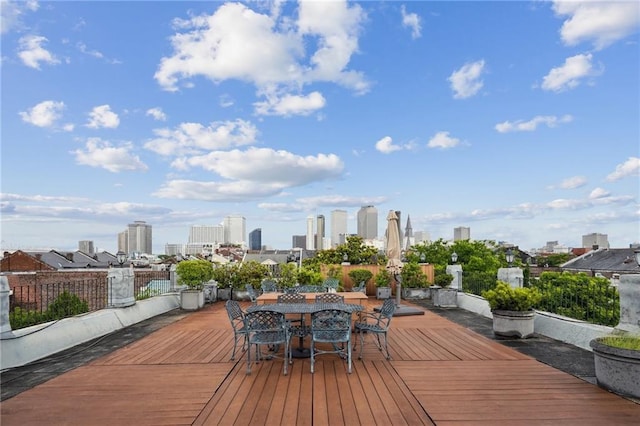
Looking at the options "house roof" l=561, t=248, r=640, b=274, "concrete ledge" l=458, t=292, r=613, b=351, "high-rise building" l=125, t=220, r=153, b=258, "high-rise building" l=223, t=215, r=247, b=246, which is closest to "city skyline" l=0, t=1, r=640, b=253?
"concrete ledge" l=458, t=292, r=613, b=351

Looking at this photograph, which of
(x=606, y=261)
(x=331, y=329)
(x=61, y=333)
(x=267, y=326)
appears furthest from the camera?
(x=606, y=261)

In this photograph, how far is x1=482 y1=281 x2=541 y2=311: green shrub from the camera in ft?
Answer: 20.5

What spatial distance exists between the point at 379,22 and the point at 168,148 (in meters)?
8.94

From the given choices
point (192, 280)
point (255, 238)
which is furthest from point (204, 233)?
point (192, 280)

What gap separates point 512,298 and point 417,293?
6.27m

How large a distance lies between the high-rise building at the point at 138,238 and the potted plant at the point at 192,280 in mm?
46124

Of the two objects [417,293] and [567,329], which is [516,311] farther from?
[417,293]

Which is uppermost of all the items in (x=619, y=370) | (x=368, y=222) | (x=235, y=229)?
(x=368, y=222)

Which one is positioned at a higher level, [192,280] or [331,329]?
[331,329]

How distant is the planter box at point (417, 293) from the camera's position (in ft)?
40.9

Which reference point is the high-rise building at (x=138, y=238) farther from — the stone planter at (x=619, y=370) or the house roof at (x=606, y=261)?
the stone planter at (x=619, y=370)

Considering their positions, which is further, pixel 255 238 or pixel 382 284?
pixel 255 238

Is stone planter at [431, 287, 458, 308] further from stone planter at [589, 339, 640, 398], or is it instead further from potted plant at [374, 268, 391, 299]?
stone planter at [589, 339, 640, 398]

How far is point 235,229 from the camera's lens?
403 ft
